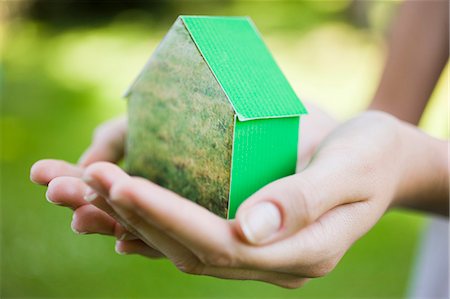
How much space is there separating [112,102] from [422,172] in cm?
393

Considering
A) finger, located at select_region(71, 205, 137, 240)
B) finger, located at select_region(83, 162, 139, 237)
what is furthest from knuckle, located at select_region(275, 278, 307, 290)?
finger, located at select_region(83, 162, 139, 237)

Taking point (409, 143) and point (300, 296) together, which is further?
point (300, 296)

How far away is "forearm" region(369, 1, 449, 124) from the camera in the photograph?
6.80ft

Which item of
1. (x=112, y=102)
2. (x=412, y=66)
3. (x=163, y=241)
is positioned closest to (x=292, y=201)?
(x=163, y=241)

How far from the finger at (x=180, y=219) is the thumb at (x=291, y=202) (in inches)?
1.5

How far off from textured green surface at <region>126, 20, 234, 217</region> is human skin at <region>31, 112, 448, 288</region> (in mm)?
186

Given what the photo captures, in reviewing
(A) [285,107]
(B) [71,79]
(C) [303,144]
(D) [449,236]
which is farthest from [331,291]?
(B) [71,79]

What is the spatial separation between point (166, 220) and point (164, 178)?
528 mm

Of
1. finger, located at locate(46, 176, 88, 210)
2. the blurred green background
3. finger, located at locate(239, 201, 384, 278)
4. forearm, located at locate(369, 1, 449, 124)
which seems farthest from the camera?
the blurred green background

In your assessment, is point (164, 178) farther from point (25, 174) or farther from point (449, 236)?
point (25, 174)

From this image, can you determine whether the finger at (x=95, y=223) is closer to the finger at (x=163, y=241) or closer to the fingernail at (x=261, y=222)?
the finger at (x=163, y=241)

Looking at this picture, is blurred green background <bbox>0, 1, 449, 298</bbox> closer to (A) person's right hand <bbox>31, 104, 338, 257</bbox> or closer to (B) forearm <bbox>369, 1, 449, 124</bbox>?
(B) forearm <bbox>369, 1, 449, 124</bbox>

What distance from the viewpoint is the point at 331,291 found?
3049 millimetres

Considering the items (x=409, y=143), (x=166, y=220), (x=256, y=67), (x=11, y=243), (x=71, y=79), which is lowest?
(x=11, y=243)
